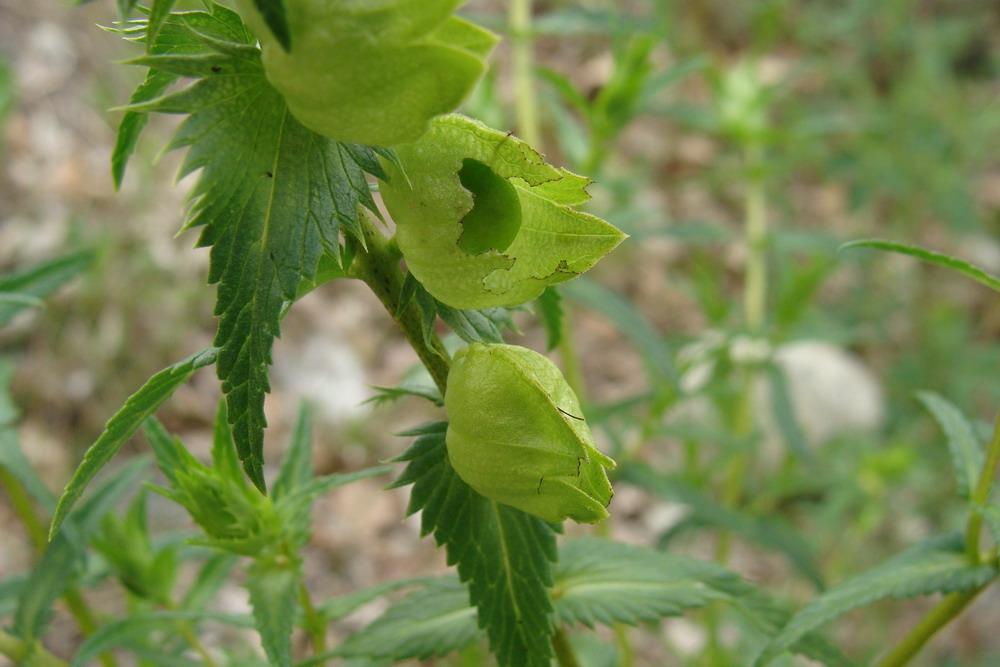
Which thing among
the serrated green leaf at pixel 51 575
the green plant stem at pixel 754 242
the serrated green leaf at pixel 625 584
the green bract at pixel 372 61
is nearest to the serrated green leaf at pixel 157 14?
the green bract at pixel 372 61

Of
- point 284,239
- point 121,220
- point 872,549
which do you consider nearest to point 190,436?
point 121,220

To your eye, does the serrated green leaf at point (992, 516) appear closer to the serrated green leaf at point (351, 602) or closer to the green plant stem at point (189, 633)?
the serrated green leaf at point (351, 602)

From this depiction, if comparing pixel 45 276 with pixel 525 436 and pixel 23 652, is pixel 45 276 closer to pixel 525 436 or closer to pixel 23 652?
pixel 23 652

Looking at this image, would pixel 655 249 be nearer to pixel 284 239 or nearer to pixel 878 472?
pixel 878 472

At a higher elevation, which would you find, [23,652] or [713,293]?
[23,652]

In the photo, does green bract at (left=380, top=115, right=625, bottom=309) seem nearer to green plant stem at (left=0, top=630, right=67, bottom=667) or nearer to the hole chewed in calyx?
the hole chewed in calyx

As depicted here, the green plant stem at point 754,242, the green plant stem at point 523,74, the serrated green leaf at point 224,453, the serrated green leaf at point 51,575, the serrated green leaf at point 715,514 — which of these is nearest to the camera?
the serrated green leaf at point 224,453

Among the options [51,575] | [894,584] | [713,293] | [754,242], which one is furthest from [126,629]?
[754,242]

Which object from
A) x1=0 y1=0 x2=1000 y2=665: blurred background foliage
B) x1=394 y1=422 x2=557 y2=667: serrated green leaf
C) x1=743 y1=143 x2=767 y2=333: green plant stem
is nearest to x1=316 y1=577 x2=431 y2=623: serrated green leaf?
x1=394 y1=422 x2=557 y2=667: serrated green leaf
